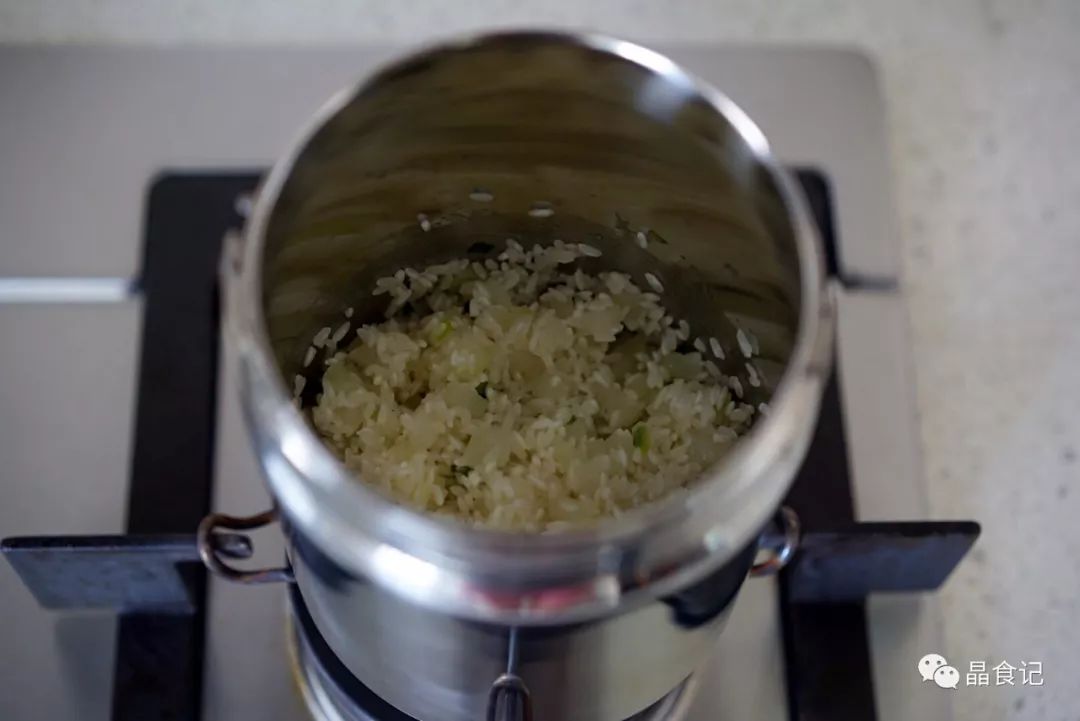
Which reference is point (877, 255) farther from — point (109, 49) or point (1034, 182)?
point (109, 49)

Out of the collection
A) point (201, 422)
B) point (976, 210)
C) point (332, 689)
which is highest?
point (976, 210)

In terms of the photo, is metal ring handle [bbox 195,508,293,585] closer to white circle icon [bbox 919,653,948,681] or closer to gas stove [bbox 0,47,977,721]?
gas stove [bbox 0,47,977,721]

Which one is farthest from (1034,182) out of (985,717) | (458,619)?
(458,619)

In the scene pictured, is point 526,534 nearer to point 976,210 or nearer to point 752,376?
point 752,376

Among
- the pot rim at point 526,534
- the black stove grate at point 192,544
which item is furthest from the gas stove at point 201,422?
Answer: the pot rim at point 526,534

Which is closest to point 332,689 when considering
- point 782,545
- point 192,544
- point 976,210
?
point 192,544

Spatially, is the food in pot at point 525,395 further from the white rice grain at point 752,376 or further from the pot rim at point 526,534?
the pot rim at point 526,534

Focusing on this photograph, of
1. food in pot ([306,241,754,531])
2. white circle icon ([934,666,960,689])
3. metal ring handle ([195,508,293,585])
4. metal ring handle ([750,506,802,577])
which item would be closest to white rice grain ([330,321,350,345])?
food in pot ([306,241,754,531])
